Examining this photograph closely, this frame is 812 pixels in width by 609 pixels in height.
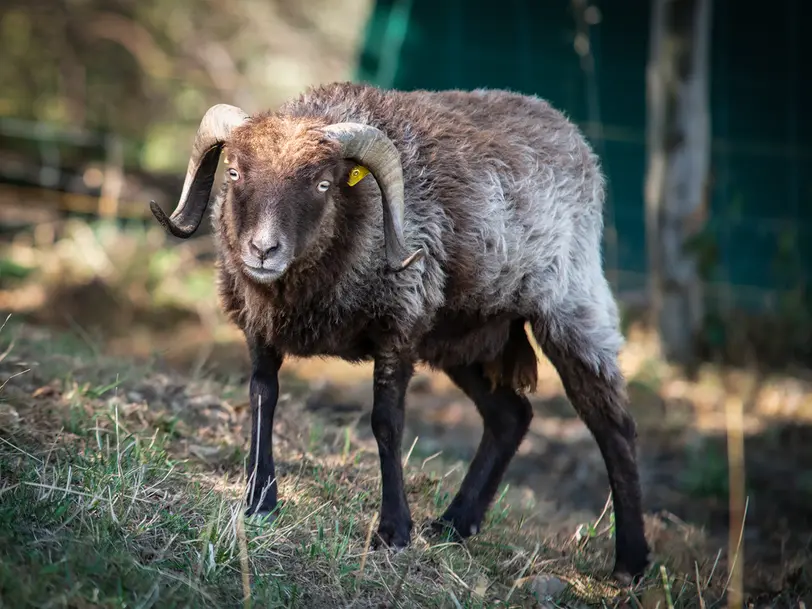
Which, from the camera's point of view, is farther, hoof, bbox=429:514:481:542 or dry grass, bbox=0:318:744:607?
hoof, bbox=429:514:481:542

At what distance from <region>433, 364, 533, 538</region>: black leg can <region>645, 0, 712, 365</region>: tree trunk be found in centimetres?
493

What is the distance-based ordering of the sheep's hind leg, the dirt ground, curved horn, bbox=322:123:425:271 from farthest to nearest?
the dirt ground → the sheep's hind leg → curved horn, bbox=322:123:425:271

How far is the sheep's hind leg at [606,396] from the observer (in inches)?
226

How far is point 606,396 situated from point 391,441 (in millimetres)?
1529

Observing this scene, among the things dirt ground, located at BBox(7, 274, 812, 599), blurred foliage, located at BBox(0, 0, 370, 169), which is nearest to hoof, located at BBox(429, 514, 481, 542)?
dirt ground, located at BBox(7, 274, 812, 599)

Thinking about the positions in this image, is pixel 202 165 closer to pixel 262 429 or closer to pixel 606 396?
pixel 262 429

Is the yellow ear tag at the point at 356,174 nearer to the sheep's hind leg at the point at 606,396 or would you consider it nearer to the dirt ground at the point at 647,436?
the sheep's hind leg at the point at 606,396

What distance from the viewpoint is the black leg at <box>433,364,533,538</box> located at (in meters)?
5.63

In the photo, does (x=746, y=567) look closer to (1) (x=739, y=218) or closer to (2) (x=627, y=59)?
(1) (x=739, y=218)

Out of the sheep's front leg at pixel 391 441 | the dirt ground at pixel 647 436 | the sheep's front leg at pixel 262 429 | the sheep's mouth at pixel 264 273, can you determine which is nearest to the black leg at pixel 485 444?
the dirt ground at pixel 647 436

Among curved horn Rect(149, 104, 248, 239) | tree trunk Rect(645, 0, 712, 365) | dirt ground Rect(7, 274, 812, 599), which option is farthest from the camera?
tree trunk Rect(645, 0, 712, 365)

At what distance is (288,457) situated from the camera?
5.70 m

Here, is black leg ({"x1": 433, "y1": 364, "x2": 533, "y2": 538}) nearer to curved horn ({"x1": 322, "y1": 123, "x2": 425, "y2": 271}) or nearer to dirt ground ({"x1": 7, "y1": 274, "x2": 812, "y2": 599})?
dirt ground ({"x1": 7, "y1": 274, "x2": 812, "y2": 599})

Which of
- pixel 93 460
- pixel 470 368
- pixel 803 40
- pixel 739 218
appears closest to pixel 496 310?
pixel 470 368
